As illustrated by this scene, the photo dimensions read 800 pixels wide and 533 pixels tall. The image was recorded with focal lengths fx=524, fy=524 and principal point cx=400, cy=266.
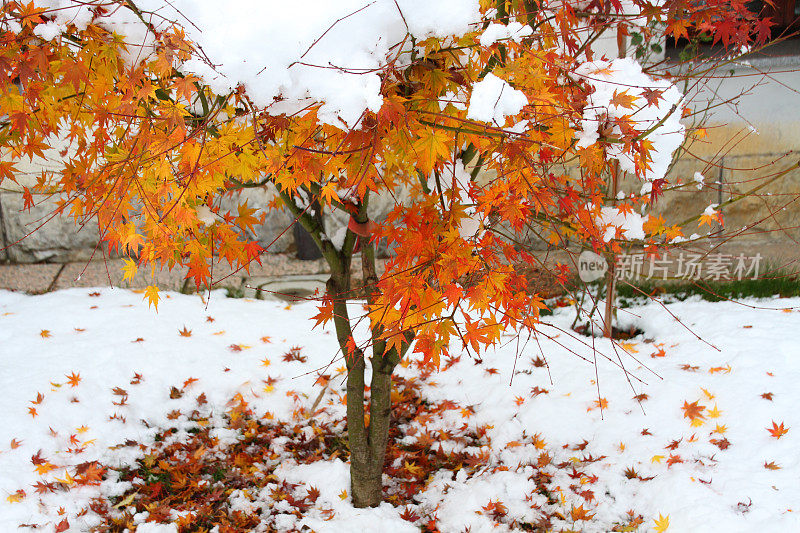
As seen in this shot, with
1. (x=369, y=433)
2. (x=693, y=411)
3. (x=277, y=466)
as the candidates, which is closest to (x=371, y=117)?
(x=369, y=433)

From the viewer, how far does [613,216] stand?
2418 mm

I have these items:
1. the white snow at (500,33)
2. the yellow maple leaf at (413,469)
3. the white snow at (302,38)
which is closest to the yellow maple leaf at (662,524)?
the yellow maple leaf at (413,469)

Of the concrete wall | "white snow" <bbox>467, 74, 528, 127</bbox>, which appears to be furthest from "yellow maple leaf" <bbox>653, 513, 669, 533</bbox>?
the concrete wall

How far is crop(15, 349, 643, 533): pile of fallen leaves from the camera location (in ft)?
8.30

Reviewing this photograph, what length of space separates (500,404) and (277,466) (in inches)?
56.7

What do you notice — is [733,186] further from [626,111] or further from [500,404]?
[626,111]

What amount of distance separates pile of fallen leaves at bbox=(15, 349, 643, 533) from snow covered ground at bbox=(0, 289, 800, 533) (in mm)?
35

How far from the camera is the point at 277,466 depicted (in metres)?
2.97

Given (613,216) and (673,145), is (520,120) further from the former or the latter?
(613,216)

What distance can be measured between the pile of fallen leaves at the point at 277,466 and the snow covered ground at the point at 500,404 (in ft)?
0.11

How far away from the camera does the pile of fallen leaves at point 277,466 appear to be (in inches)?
99.7

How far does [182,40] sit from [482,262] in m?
1.14

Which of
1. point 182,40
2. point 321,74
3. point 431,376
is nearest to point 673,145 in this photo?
point 321,74

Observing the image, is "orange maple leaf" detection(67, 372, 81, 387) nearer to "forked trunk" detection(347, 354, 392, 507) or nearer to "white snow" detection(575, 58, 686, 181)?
"forked trunk" detection(347, 354, 392, 507)
